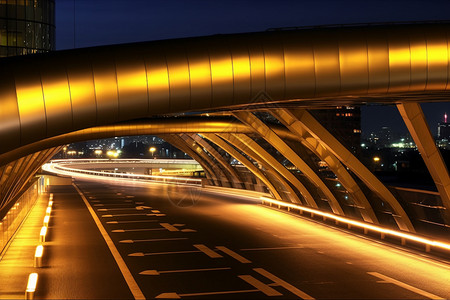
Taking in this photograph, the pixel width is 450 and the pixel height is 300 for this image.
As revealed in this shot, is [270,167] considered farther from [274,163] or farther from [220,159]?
[220,159]

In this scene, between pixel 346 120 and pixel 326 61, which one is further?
pixel 346 120

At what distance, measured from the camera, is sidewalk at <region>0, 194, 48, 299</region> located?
1439 centimetres

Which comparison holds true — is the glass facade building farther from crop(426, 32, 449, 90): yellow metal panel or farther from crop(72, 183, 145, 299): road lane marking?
crop(426, 32, 449, 90): yellow metal panel

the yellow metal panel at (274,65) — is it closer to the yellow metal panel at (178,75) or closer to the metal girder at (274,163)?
the yellow metal panel at (178,75)

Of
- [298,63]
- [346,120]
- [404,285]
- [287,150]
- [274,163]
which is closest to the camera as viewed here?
[404,285]

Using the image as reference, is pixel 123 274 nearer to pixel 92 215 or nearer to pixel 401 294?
pixel 401 294

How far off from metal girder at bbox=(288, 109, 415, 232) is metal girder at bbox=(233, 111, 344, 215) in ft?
15.0

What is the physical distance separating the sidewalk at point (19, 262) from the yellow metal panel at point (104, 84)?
4.00 m

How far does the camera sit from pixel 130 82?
1388cm

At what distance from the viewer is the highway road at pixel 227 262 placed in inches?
568

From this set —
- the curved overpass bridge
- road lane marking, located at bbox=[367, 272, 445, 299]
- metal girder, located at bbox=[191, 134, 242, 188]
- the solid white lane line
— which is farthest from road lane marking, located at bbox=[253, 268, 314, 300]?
metal girder, located at bbox=[191, 134, 242, 188]

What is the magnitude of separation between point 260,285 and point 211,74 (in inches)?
187

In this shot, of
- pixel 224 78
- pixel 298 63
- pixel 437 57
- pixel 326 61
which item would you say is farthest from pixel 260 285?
pixel 437 57

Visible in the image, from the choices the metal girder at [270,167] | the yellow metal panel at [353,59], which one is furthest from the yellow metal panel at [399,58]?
the metal girder at [270,167]
